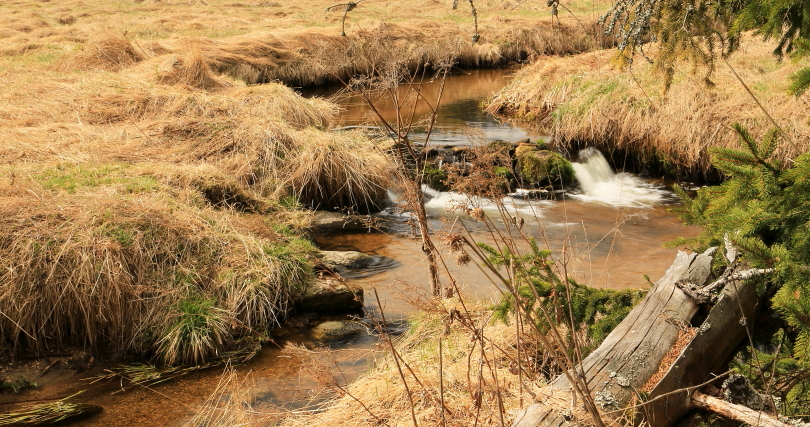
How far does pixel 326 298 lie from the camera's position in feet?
22.3

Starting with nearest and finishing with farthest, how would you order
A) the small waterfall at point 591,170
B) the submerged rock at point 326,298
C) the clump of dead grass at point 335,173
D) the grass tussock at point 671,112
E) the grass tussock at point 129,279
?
the grass tussock at point 129,279
the submerged rock at point 326,298
the clump of dead grass at point 335,173
the grass tussock at point 671,112
the small waterfall at point 591,170

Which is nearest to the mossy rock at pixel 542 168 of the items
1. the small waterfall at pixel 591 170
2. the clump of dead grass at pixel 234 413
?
the small waterfall at pixel 591 170

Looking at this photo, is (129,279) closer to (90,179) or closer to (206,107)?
(90,179)

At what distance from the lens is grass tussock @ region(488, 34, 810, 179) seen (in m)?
10.6

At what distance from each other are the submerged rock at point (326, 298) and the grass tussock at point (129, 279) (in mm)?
131

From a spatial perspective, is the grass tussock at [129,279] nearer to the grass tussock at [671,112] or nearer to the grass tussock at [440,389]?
the grass tussock at [440,389]

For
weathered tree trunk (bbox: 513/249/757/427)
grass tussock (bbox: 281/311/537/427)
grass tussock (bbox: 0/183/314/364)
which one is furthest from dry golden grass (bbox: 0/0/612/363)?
weathered tree trunk (bbox: 513/249/757/427)

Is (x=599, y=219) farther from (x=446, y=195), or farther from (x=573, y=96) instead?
(x=573, y=96)

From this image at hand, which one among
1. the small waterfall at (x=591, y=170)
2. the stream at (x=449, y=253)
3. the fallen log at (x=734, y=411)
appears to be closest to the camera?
the fallen log at (x=734, y=411)

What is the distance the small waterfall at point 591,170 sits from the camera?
1178 centimetres

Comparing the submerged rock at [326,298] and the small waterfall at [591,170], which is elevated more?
the submerged rock at [326,298]

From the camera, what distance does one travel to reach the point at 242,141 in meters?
9.58

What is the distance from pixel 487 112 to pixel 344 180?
767 centimetres

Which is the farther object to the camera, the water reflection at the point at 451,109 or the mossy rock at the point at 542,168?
the water reflection at the point at 451,109
